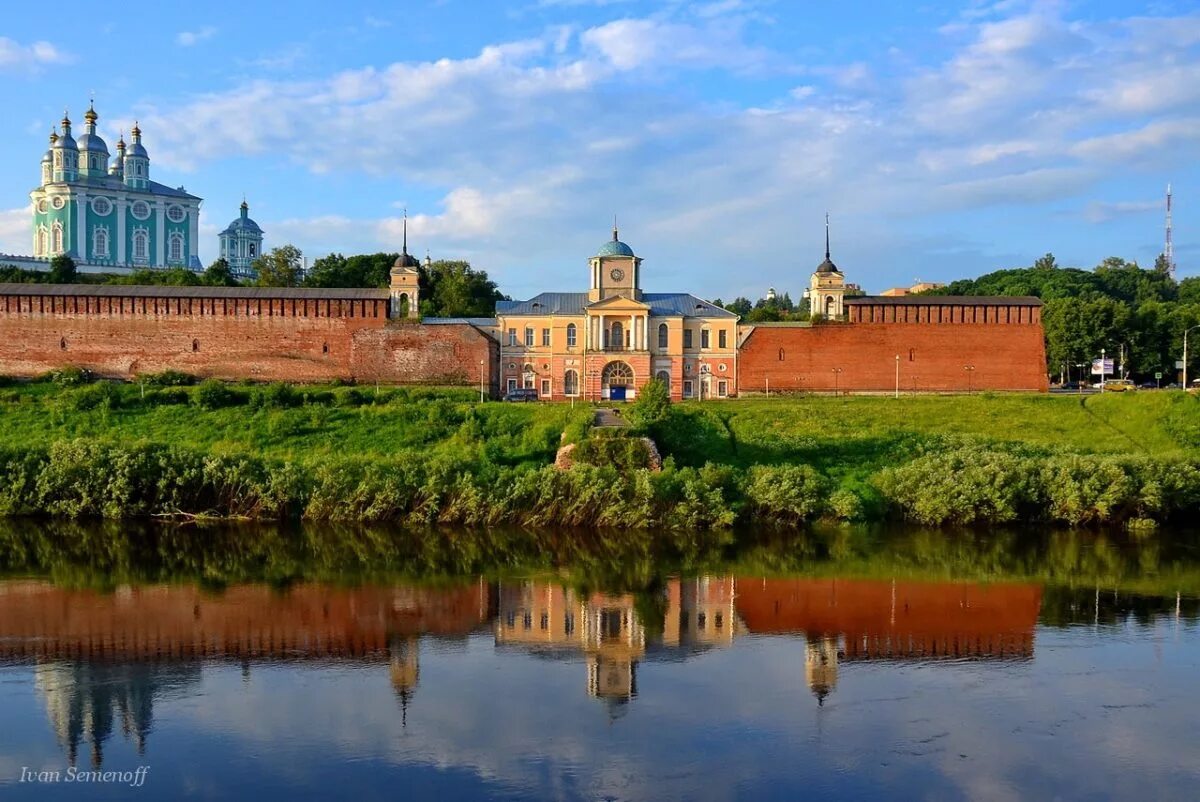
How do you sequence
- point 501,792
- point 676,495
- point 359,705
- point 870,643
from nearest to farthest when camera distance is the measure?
point 501,792, point 359,705, point 870,643, point 676,495

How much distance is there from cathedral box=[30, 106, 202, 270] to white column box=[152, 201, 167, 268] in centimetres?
7

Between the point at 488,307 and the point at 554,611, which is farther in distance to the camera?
the point at 488,307

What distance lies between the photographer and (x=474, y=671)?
12.9 m

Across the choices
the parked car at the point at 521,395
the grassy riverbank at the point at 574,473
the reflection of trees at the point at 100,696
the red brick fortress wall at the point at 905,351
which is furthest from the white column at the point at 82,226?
the reflection of trees at the point at 100,696

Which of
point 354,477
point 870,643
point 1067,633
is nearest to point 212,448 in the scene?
point 354,477

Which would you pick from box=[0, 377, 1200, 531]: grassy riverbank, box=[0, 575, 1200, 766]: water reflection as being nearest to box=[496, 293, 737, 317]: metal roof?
box=[0, 377, 1200, 531]: grassy riverbank

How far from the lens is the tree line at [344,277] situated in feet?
146

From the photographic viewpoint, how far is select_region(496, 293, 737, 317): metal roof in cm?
3516

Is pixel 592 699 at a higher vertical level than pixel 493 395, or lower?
lower

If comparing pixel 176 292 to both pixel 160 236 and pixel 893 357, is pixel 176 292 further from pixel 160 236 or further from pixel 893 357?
pixel 160 236

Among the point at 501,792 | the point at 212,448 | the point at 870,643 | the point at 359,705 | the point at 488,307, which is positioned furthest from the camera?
the point at 488,307

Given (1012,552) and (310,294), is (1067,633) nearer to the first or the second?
(1012,552)

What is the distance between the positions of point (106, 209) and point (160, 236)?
388 centimetres

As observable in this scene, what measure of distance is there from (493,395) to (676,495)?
1344 cm
